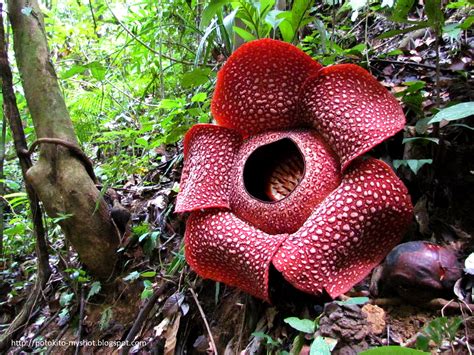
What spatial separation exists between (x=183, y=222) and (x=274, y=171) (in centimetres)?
81

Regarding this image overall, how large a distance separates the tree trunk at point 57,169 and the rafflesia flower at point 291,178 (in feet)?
2.73

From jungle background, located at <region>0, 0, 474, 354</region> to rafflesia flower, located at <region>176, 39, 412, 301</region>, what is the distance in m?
0.16

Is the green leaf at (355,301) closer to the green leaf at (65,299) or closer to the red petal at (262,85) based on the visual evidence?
the red petal at (262,85)

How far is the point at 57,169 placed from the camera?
2154 mm

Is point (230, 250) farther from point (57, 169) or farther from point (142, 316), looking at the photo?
point (57, 169)

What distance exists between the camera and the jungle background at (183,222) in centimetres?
118

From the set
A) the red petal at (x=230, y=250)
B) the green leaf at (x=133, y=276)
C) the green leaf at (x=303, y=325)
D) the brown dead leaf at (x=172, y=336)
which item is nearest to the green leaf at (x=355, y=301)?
the green leaf at (x=303, y=325)

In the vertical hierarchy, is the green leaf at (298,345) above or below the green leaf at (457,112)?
below

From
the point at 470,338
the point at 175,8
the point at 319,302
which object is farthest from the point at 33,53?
the point at 470,338

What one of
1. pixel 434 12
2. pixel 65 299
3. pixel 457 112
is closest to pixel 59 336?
pixel 65 299

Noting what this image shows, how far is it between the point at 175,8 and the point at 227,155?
1.58m

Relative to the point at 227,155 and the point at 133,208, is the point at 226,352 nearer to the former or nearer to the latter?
the point at 227,155

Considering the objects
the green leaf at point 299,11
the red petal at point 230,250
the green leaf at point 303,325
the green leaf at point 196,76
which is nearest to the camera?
the green leaf at point 303,325

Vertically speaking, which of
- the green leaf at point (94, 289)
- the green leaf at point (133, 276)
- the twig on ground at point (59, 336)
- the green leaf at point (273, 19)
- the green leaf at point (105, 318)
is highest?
the green leaf at point (273, 19)
